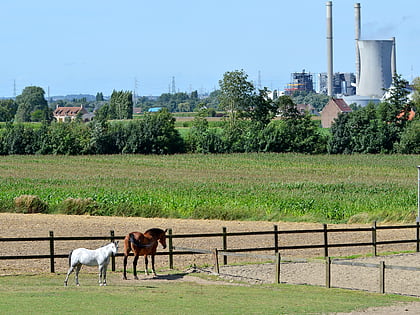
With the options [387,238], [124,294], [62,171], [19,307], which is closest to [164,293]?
[124,294]

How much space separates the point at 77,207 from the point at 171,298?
84.5 ft

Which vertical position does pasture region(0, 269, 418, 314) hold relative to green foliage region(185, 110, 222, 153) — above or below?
below

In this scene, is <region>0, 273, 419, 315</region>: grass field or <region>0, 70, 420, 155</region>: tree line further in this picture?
<region>0, 70, 420, 155</region>: tree line

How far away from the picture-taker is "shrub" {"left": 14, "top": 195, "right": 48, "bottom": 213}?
43.7 meters

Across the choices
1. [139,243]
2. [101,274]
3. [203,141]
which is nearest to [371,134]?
[203,141]

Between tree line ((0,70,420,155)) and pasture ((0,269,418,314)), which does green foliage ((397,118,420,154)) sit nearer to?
tree line ((0,70,420,155))

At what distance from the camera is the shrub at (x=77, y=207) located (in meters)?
43.1

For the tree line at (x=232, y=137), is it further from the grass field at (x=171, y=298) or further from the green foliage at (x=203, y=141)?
the grass field at (x=171, y=298)

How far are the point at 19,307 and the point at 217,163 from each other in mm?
66705

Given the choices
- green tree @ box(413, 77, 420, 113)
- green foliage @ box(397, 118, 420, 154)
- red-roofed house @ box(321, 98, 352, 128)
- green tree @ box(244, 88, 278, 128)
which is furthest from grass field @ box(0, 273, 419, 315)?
red-roofed house @ box(321, 98, 352, 128)

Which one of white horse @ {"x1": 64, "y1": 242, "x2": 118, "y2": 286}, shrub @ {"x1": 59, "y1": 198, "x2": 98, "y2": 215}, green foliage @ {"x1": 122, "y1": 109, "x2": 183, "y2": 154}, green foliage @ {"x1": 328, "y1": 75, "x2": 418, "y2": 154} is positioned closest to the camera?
white horse @ {"x1": 64, "y1": 242, "x2": 118, "y2": 286}

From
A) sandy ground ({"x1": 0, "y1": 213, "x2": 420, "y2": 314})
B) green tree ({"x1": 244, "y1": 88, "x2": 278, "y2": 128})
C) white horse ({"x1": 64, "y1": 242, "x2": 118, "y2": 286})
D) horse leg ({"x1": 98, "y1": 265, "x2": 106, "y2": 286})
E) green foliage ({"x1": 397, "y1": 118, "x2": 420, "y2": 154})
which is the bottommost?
sandy ground ({"x1": 0, "y1": 213, "x2": 420, "y2": 314})

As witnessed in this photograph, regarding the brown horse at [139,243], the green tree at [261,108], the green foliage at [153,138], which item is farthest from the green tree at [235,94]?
the brown horse at [139,243]

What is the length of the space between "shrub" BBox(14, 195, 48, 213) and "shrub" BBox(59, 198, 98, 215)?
1.09 meters
